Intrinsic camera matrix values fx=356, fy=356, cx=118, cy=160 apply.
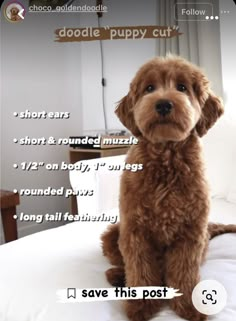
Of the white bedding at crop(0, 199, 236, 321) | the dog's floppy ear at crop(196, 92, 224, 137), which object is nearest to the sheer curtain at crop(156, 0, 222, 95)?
the dog's floppy ear at crop(196, 92, 224, 137)

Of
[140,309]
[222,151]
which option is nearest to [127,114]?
[140,309]

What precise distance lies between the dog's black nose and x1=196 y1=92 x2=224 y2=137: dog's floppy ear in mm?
87

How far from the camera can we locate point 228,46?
69cm

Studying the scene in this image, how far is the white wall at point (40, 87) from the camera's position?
62 centimetres

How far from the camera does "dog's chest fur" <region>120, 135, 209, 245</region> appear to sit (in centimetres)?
56

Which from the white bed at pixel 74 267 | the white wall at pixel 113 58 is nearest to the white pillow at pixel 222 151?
the white bed at pixel 74 267

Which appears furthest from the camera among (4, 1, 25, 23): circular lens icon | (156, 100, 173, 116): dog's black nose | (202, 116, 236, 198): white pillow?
(202, 116, 236, 198): white pillow

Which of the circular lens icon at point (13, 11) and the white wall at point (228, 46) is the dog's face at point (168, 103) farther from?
the circular lens icon at point (13, 11)

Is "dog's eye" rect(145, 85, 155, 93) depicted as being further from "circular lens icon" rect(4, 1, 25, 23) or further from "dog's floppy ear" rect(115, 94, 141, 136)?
"circular lens icon" rect(4, 1, 25, 23)

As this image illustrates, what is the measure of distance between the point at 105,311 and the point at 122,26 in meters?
0.47

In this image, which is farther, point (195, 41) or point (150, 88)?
point (195, 41)

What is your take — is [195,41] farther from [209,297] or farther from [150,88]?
[209,297]

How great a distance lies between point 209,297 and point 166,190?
0.18m

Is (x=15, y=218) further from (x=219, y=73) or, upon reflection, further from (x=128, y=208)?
(x=219, y=73)
